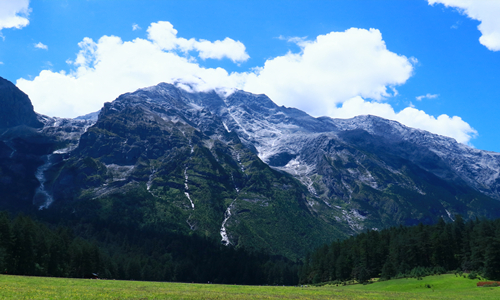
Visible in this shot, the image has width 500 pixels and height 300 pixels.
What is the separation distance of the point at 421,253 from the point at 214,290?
85.9 meters

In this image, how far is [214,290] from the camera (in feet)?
202

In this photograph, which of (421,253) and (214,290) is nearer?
(214,290)

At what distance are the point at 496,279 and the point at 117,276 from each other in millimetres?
149423

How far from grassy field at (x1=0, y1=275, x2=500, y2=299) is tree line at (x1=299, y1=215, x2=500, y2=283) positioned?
9690mm

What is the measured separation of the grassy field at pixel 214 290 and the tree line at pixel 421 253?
9690mm

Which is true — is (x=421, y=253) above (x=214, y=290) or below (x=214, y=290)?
above

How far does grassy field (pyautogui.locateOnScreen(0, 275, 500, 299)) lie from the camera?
1757 inches

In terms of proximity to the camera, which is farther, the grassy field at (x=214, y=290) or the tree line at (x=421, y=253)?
the tree line at (x=421, y=253)

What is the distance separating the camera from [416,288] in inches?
3374

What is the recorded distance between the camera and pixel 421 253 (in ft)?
390

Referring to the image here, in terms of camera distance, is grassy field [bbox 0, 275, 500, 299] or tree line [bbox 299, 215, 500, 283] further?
tree line [bbox 299, 215, 500, 283]

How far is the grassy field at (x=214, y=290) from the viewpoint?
44.6m

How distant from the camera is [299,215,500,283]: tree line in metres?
96.3

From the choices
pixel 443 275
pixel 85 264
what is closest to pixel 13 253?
pixel 85 264
